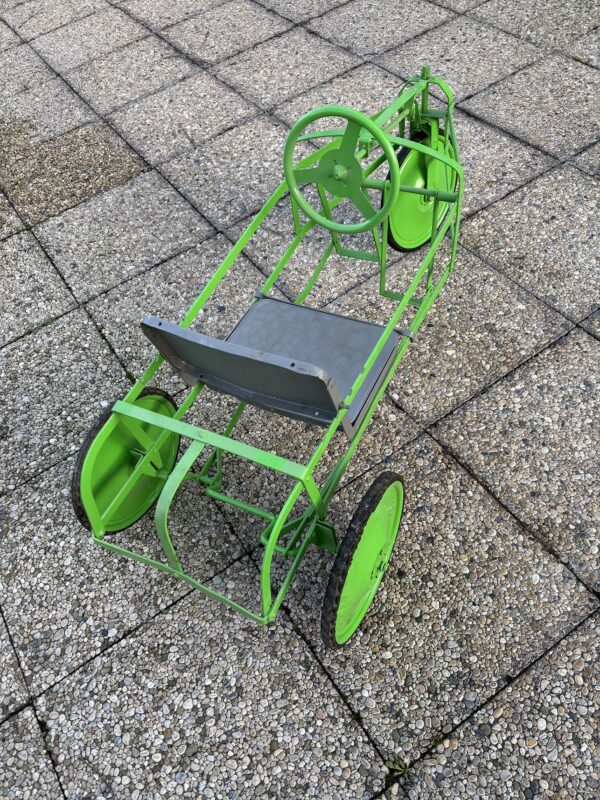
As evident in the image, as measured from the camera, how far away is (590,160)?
4340 mm

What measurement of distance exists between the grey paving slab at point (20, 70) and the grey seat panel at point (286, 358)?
4247 mm

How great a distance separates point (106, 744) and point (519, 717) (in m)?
1.50

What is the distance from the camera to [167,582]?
2.95 metres

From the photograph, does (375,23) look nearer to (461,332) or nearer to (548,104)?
(548,104)

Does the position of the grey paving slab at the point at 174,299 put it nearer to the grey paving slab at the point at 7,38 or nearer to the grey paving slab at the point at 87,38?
the grey paving slab at the point at 87,38

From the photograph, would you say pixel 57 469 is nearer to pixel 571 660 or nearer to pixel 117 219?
pixel 117 219

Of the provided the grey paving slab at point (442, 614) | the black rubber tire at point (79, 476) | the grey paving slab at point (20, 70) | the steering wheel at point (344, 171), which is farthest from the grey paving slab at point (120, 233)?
the grey paving slab at point (442, 614)

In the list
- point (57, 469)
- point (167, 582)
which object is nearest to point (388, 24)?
point (57, 469)

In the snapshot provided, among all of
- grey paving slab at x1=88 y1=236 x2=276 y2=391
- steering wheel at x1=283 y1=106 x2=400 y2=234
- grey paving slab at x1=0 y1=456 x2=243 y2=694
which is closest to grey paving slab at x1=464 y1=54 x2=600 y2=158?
grey paving slab at x1=88 y1=236 x2=276 y2=391

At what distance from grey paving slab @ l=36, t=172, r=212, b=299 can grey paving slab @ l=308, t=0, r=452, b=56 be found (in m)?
2.15

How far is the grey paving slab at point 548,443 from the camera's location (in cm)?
287

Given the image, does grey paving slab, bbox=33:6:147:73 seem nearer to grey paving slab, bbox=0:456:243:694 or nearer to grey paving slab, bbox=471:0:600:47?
grey paving slab, bbox=471:0:600:47

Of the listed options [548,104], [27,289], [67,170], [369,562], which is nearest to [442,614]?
[369,562]

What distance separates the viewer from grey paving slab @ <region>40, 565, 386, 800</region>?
7.98 feet
